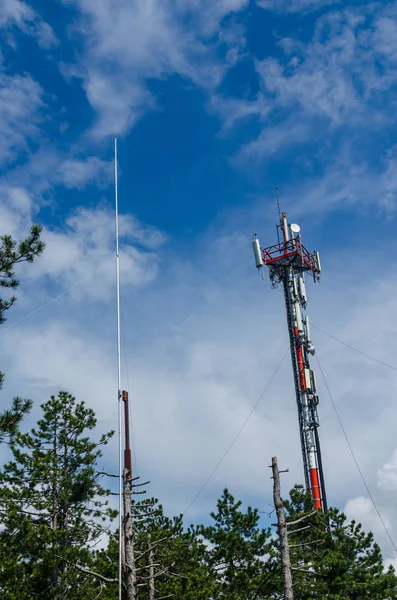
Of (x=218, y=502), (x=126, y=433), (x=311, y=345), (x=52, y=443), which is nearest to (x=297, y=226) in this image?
(x=311, y=345)

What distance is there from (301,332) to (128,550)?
3155cm

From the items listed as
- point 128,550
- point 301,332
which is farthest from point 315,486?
point 128,550

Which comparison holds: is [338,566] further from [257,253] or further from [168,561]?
[257,253]

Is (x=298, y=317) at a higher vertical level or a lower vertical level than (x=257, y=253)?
lower

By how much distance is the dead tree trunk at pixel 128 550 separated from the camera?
17.8m

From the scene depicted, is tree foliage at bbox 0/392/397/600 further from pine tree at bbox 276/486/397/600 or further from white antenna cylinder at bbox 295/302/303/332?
white antenna cylinder at bbox 295/302/303/332

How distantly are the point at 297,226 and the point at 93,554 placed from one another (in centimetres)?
3378

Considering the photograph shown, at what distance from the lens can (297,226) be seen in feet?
166

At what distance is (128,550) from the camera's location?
18.1 meters

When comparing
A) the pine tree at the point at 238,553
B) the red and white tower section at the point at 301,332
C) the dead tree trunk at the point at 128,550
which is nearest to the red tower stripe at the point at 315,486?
the red and white tower section at the point at 301,332

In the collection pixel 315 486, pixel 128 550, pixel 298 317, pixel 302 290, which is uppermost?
pixel 302 290

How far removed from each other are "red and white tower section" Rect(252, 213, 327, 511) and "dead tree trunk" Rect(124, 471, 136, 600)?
25515 millimetres

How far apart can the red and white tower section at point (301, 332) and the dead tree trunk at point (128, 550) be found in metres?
25.5

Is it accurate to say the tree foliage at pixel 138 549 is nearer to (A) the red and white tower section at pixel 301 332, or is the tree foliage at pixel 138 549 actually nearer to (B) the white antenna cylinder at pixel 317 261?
(A) the red and white tower section at pixel 301 332
